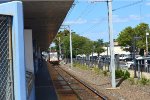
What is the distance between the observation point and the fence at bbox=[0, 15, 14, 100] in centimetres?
786

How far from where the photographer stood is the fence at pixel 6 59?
7.86 metres

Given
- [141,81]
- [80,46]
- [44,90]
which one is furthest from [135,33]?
[44,90]

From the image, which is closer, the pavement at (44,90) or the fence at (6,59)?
the fence at (6,59)

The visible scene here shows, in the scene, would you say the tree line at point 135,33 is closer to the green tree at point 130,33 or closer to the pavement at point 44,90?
the green tree at point 130,33

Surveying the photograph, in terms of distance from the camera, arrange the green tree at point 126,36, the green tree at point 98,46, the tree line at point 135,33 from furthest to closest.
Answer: the green tree at point 98,46, the green tree at point 126,36, the tree line at point 135,33

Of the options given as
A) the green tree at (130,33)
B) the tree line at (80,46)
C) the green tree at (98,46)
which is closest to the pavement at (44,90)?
the green tree at (130,33)

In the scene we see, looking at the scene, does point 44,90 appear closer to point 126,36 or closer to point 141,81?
point 141,81

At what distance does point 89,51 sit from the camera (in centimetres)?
11381

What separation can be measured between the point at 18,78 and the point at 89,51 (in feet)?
348

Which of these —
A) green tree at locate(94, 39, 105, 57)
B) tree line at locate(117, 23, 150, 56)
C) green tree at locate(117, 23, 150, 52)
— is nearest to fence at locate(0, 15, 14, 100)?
tree line at locate(117, 23, 150, 56)

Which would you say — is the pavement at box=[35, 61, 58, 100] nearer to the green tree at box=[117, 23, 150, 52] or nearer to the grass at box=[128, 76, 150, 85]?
the grass at box=[128, 76, 150, 85]

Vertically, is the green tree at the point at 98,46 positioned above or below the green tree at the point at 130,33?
below

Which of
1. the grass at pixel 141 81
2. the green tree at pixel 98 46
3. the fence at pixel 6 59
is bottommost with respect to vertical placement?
the grass at pixel 141 81

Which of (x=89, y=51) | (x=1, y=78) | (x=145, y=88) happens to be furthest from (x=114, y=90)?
(x=89, y=51)
